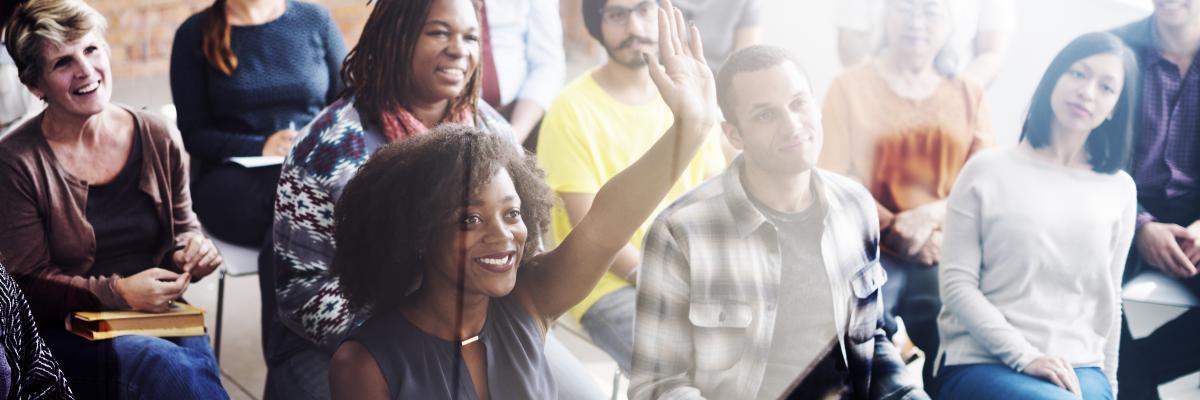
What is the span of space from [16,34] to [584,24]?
1022mm

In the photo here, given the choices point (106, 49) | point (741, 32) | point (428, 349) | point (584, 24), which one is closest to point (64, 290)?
point (106, 49)

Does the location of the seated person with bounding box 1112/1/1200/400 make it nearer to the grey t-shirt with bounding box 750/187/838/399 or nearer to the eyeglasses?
the grey t-shirt with bounding box 750/187/838/399

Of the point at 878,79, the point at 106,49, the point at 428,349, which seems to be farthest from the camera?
the point at 878,79

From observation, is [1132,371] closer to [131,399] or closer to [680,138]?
[680,138]

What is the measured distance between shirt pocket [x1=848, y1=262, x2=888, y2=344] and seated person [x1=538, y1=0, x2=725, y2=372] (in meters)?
0.35

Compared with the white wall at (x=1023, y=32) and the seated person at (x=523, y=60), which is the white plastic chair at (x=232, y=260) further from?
the white wall at (x=1023, y=32)

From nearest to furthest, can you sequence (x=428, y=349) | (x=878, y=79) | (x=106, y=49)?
(x=428, y=349), (x=106, y=49), (x=878, y=79)

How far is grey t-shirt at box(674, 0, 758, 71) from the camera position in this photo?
2.06 metres

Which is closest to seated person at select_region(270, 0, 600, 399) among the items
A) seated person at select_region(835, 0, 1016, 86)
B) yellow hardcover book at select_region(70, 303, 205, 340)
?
yellow hardcover book at select_region(70, 303, 205, 340)

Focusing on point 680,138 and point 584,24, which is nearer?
point 680,138

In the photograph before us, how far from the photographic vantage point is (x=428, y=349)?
1.86m

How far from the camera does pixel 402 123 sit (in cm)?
197

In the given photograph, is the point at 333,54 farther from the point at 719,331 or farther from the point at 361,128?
the point at 719,331

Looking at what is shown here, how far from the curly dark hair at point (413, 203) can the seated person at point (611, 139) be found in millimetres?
119
